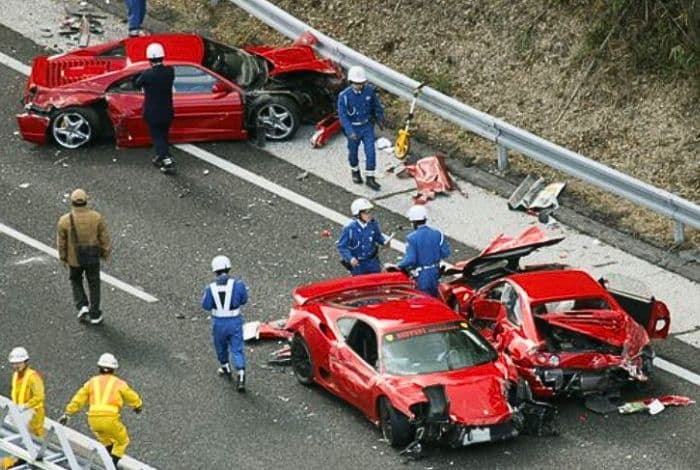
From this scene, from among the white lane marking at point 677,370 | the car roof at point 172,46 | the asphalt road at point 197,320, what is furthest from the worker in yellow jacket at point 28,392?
the car roof at point 172,46

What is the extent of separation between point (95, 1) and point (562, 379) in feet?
42.3

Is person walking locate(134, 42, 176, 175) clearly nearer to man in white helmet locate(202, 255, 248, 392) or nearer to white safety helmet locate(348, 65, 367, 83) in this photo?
white safety helmet locate(348, 65, 367, 83)

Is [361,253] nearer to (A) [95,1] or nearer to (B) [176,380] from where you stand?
(B) [176,380]

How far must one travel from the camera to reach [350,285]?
838 inches

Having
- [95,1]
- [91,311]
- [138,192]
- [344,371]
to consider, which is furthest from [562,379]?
[95,1]

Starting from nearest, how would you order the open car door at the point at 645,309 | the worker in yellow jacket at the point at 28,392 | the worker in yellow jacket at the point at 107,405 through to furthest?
the worker in yellow jacket at the point at 107,405
the worker in yellow jacket at the point at 28,392
the open car door at the point at 645,309

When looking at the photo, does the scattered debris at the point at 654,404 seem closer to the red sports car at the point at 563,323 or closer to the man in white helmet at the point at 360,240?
the red sports car at the point at 563,323

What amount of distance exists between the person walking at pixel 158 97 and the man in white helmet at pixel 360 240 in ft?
13.2

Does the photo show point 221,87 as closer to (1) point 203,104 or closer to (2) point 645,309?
(1) point 203,104

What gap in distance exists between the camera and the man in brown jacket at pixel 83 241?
2167cm

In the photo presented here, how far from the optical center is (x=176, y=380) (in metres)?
20.7

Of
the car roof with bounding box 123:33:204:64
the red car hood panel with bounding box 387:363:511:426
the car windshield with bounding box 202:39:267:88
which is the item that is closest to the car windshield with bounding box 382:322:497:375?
the red car hood panel with bounding box 387:363:511:426

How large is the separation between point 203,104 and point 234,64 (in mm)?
821

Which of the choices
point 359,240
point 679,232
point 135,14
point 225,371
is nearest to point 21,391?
point 225,371
